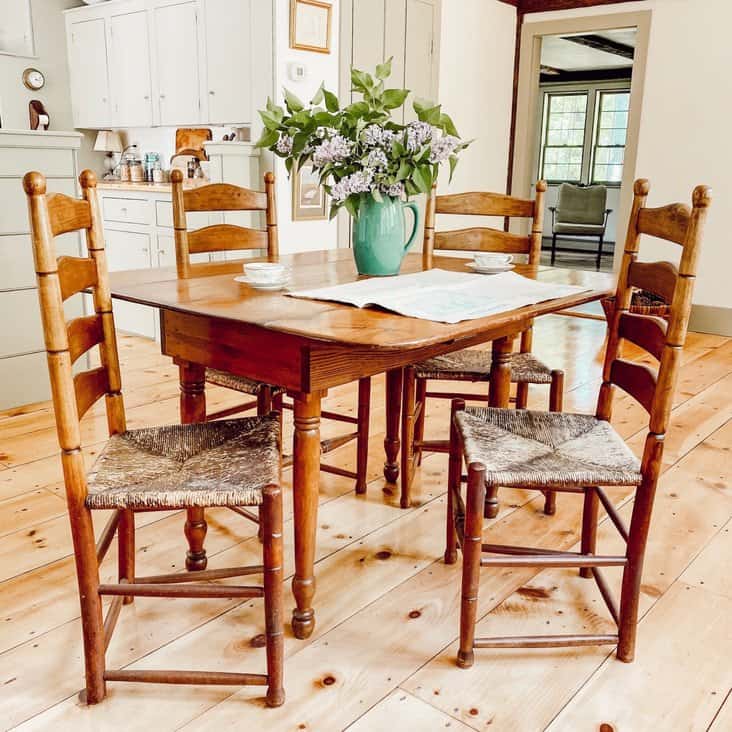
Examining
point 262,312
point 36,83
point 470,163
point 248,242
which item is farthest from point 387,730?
point 36,83

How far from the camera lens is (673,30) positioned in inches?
201

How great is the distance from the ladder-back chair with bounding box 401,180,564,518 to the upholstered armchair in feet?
23.6

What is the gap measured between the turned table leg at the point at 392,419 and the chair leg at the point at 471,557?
773mm

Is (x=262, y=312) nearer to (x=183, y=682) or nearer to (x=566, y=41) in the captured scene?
(x=183, y=682)

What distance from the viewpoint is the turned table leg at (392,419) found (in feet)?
7.80

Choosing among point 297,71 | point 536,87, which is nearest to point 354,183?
point 297,71

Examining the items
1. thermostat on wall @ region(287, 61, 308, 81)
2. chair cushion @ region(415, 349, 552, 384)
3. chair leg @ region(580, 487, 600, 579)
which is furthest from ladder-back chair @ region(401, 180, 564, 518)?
thermostat on wall @ region(287, 61, 308, 81)

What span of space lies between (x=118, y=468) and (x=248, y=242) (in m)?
1.13

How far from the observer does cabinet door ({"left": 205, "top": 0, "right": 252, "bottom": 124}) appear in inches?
169

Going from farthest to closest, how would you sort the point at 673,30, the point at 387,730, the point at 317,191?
the point at 673,30 → the point at 317,191 → the point at 387,730

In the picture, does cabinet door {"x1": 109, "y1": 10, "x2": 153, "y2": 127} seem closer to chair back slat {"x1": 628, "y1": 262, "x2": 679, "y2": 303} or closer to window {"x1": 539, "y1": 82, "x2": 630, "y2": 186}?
chair back slat {"x1": 628, "y1": 262, "x2": 679, "y2": 303}

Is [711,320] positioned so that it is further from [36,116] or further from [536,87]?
[36,116]

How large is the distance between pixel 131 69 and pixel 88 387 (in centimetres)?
424

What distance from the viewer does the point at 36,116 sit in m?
5.39
